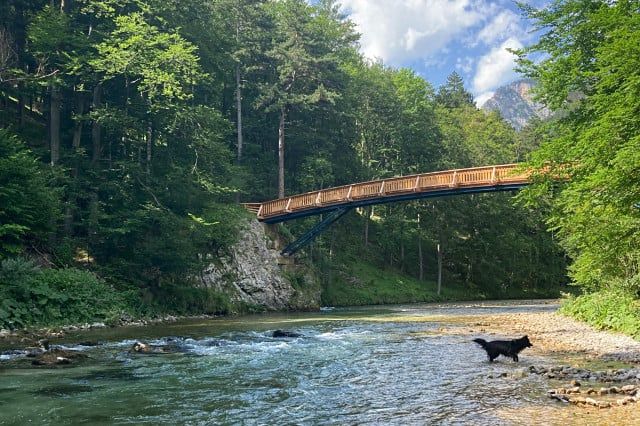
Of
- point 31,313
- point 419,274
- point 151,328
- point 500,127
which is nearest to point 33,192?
point 31,313

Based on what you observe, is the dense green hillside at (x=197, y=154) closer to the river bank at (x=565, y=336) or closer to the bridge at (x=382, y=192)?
the bridge at (x=382, y=192)

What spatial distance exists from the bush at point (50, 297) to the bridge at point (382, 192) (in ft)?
45.3

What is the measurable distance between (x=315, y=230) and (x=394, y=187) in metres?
6.03

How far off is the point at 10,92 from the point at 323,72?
2308cm

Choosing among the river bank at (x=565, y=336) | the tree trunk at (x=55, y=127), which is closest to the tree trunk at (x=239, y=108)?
the tree trunk at (x=55, y=127)

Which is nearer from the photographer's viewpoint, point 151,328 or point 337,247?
point 151,328

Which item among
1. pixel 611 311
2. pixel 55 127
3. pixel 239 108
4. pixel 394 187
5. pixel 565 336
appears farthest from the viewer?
pixel 239 108

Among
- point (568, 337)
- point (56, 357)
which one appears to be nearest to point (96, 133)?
point (56, 357)

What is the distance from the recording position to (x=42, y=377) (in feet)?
32.7

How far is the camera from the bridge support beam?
1373 inches

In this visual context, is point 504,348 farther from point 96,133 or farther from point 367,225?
point 367,225

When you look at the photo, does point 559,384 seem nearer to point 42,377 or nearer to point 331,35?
point 42,377

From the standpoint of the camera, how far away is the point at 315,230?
35.3m

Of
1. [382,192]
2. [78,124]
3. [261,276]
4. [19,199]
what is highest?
[78,124]
